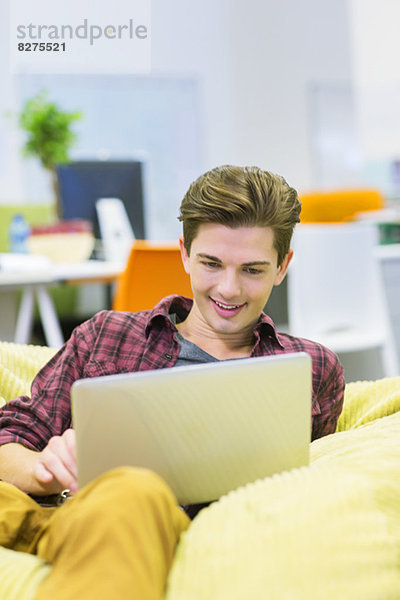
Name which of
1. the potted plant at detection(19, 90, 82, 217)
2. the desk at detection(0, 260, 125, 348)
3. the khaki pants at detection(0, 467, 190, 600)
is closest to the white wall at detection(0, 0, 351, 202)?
the potted plant at detection(19, 90, 82, 217)

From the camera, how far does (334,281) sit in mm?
2721

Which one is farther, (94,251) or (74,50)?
(94,251)

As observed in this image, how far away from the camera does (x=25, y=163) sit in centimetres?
655

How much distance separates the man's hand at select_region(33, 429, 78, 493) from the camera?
103cm

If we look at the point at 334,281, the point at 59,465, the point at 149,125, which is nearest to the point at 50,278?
the point at 334,281

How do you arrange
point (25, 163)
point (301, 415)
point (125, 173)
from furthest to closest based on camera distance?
point (25, 163), point (125, 173), point (301, 415)

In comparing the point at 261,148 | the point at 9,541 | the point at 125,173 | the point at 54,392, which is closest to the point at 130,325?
the point at 54,392

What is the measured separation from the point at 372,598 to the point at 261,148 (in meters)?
6.57

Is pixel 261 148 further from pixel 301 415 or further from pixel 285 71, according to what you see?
pixel 301 415

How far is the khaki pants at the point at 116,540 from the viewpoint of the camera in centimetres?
78

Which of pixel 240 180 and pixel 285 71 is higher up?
pixel 285 71

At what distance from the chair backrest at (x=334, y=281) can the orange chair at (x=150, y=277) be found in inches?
24.9

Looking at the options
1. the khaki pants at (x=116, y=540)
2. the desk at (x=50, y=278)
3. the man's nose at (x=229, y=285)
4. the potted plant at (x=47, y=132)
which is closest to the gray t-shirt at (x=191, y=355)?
the man's nose at (x=229, y=285)

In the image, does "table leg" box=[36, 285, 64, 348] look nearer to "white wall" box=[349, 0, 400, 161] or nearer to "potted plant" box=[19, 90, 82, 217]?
"potted plant" box=[19, 90, 82, 217]
